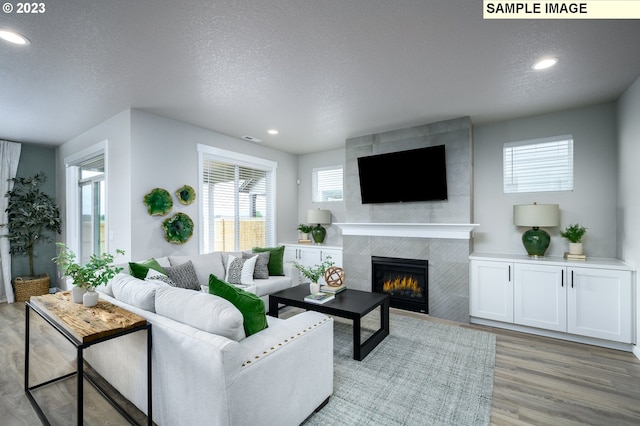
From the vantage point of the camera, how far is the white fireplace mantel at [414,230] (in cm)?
377

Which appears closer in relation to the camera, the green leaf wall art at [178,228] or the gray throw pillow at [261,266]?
the green leaf wall art at [178,228]

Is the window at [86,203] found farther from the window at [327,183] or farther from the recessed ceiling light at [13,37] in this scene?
the window at [327,183]

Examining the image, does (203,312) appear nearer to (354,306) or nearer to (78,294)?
(78,294)

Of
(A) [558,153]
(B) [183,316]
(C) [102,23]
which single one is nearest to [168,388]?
(B) [183,316]

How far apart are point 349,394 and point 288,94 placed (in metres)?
2.84

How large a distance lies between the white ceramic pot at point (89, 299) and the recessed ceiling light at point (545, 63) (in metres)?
3.96

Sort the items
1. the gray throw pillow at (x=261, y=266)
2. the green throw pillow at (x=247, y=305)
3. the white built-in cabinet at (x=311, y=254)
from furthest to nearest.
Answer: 1. the white built-in cabinet at (x=311, y=254)
2. the gray throw pillow at (x=261, y=266)
3. the green throw pillow at (x=247, y=305)

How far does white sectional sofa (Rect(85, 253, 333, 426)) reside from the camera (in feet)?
4.64

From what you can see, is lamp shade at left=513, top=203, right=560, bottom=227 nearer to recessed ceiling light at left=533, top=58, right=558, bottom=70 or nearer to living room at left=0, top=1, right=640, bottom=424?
living room at left=0, top=1, right=640, bottom=424

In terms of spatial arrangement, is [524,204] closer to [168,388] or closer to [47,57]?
[168,388]

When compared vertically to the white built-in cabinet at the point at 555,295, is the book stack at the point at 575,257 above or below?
above

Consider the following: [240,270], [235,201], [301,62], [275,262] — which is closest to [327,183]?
[235,201]

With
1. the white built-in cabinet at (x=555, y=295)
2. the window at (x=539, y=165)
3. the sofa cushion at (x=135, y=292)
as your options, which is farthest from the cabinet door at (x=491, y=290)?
the sofa cushion at (x=135, y=292)

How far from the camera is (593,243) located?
3.47 m
